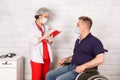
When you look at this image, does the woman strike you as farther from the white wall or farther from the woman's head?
the white wall

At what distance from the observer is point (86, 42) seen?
2961 mm

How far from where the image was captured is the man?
9.20 feet

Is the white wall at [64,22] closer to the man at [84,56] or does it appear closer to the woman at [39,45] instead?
the woman at [39,45]

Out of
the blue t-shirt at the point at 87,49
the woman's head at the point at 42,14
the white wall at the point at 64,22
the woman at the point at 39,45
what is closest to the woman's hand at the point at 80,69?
the blue t-shirt at the point at 87,49

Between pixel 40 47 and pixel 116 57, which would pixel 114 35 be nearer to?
pixel 116 57

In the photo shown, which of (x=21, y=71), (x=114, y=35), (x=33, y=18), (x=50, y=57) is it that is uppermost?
(x=33, y=18)

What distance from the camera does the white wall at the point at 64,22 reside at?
4.00 meters

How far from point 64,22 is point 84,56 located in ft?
3.87

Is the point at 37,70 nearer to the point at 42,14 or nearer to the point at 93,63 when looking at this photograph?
the point at 42,14

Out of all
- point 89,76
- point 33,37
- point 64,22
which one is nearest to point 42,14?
point 33,37

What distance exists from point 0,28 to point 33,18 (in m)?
0.58

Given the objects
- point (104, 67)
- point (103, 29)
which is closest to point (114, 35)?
point (103, 29)

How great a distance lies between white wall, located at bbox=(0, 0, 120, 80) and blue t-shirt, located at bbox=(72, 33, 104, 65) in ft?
3.30

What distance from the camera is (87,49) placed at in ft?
9.64
